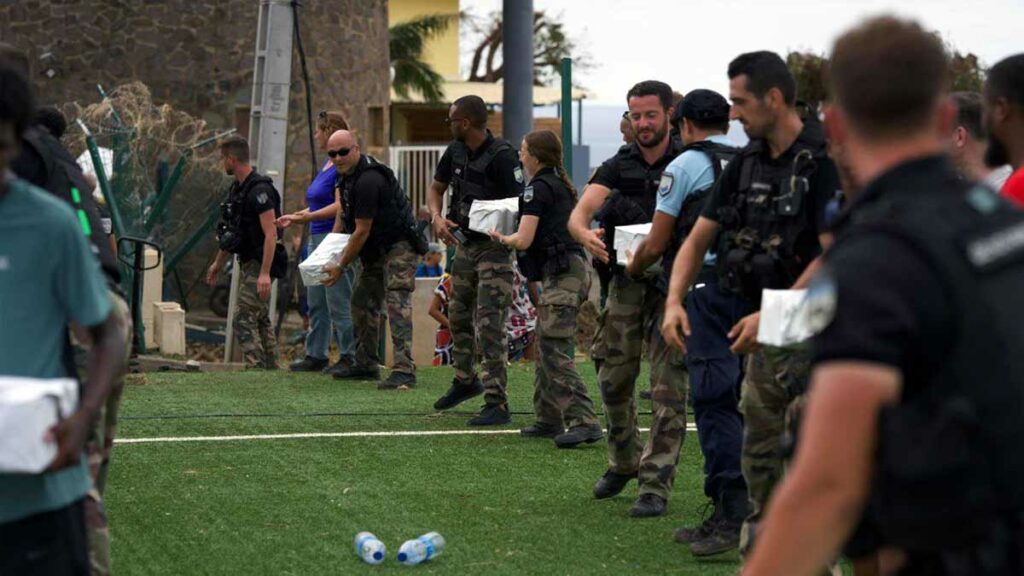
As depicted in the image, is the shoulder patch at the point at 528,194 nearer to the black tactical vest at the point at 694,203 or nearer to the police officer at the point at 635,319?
the police officer at the point at 635,319

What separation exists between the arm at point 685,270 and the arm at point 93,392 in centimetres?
240

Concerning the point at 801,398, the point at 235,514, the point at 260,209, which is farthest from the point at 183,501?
the point at 260,209

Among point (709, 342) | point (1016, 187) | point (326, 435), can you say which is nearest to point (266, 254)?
point (326, 435)

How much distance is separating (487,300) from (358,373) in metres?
2.96

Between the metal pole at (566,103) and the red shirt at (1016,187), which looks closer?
the red shirt at (1016,187)

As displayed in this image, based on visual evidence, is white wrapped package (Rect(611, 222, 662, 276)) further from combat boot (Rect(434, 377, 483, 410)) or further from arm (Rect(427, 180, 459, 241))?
combat boot (Rect(434, 377, 483, 410))

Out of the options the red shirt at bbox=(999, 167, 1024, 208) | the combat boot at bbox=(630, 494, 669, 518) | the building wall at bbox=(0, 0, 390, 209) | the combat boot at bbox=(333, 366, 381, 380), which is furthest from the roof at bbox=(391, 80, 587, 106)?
the red shirt at bbox=(999, 167, 1024, 208)

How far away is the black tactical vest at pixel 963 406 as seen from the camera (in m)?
2.41

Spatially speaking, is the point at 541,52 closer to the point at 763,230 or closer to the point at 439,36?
the point at 439,36

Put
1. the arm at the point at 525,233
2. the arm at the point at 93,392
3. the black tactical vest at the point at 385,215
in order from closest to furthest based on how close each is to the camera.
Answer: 1. the arm at the point at 93,392
2. the arm at the point at 525,233
3. the black tactical vest at the point at 385,215

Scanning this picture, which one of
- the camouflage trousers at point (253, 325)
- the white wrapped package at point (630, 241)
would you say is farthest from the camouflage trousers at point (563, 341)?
the camouflage trousers at point (253, 325)

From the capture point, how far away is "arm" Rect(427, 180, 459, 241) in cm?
1032

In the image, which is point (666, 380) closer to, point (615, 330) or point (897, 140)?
point (615, 330)

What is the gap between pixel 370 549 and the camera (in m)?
6.37
